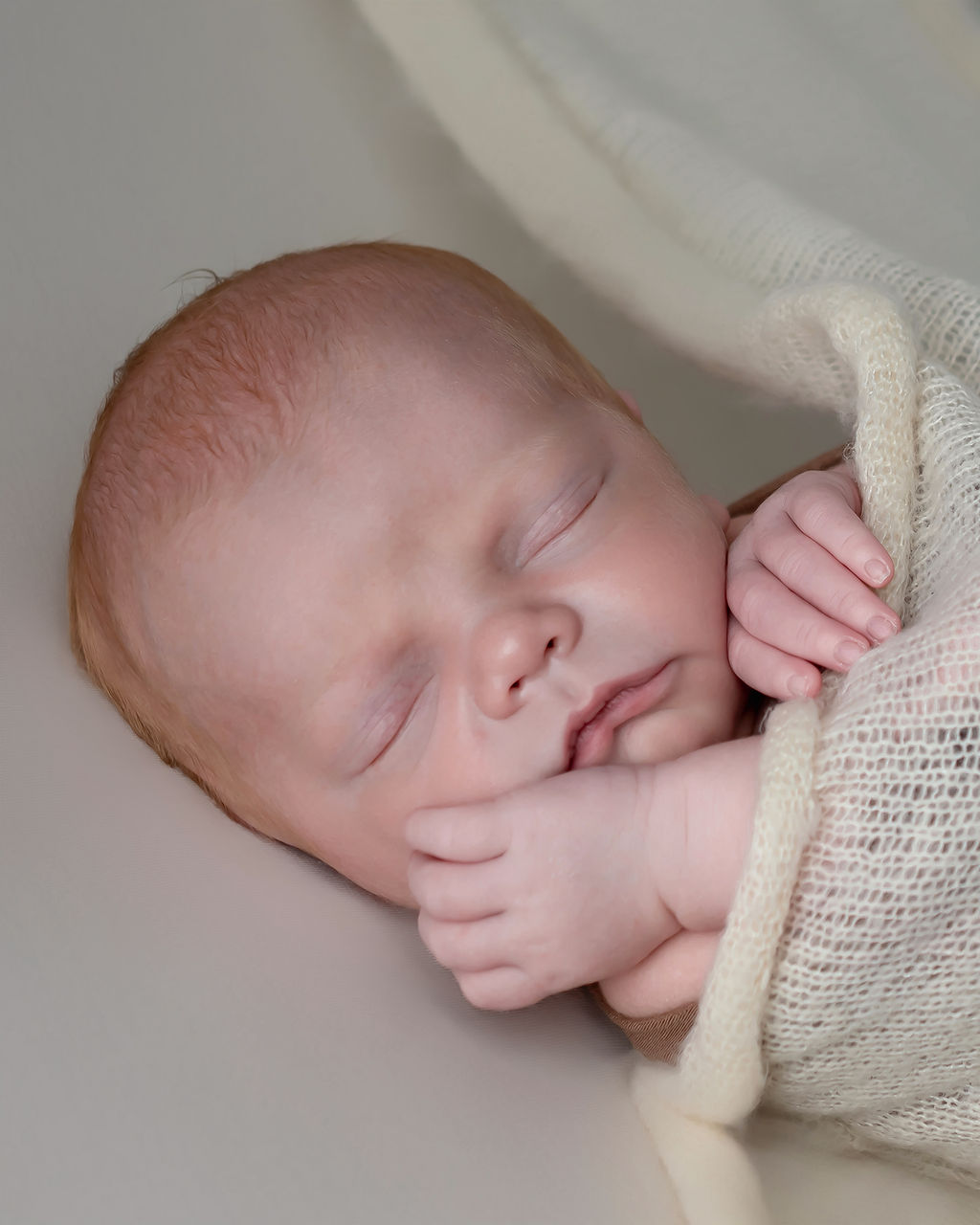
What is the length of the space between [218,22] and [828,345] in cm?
98

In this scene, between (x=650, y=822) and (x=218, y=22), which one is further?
(x=218, y=22)

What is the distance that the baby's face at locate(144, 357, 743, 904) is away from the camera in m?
0.89

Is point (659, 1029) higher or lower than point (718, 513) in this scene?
lower

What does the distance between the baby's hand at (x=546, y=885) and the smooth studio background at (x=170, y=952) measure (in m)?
0.09

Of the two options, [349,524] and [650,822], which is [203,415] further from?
[650,822]

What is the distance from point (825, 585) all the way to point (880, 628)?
58 millimetres

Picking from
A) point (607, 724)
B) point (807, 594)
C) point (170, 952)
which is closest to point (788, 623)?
point (807, 594)

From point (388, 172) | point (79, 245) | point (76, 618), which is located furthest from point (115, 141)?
point (76, 618)

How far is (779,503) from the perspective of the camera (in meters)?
0.99

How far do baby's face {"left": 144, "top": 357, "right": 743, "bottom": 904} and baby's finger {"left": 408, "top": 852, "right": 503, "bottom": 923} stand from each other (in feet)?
0.17

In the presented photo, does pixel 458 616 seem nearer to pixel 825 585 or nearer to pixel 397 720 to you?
pixel 397 720

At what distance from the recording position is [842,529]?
35.5 inches

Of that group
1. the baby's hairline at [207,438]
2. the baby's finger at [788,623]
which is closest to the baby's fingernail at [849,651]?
the baby's finger at [788,623]

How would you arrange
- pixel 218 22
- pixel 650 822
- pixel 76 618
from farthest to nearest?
pixel 218 22 < pixel 76 618 < pixel 650 822
